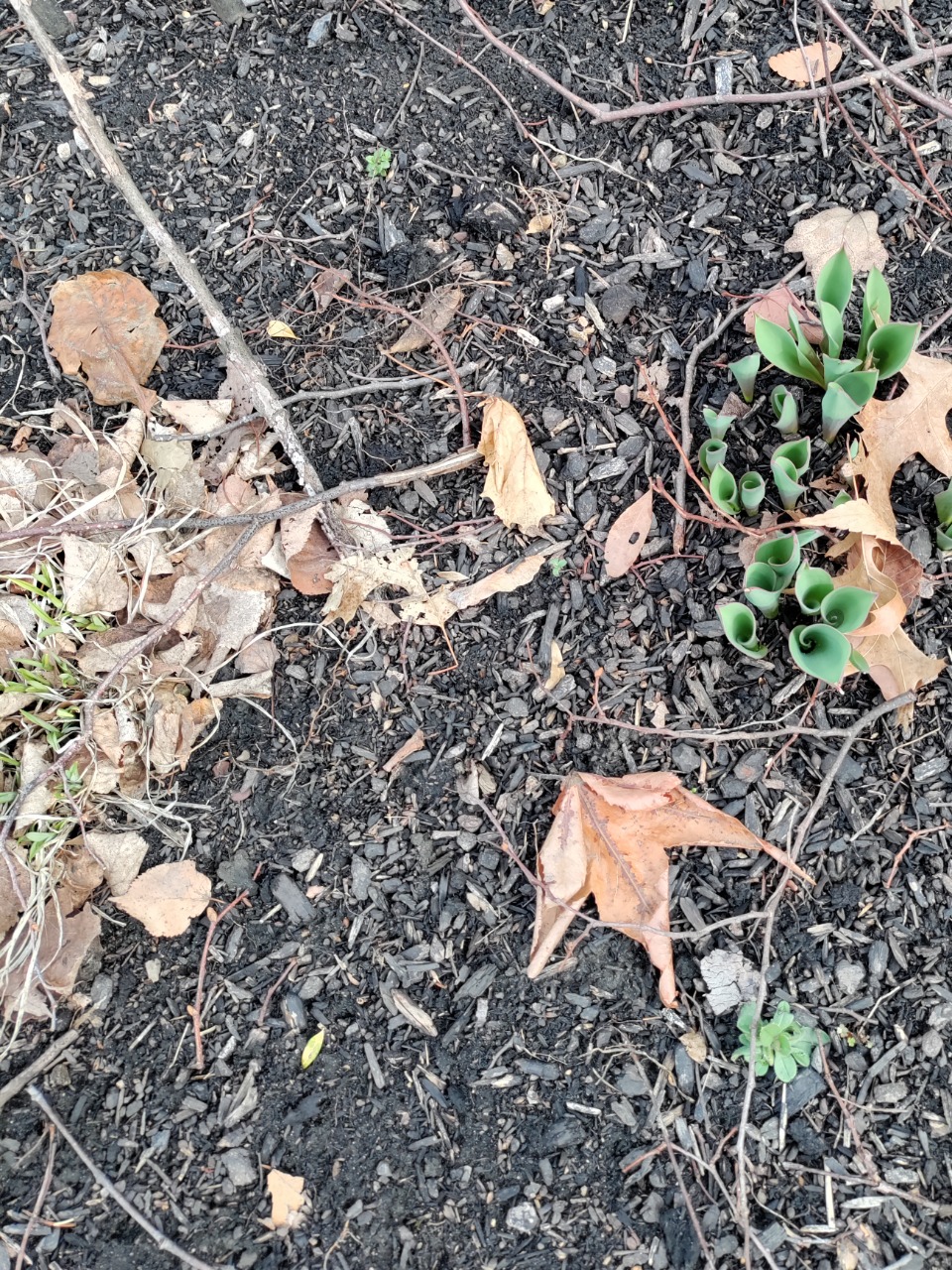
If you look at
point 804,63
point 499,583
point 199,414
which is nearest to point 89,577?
point 199,414

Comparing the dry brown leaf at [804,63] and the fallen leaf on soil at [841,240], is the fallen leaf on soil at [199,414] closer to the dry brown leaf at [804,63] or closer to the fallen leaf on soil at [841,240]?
the fallen leaf on soil at [841,240]

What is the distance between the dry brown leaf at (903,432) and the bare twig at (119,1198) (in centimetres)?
179

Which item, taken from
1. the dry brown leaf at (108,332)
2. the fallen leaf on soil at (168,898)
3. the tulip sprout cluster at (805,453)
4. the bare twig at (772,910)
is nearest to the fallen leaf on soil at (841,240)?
the tulip sprout cluster at (805,453)

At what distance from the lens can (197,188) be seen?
2213mm

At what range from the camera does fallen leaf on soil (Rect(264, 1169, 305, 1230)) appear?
1.60 metres

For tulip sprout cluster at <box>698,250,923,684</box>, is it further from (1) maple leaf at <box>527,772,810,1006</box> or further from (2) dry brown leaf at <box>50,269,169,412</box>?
(2) dry brown leaf at <box>50,269,169,412</box>

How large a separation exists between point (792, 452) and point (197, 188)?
4.86ft

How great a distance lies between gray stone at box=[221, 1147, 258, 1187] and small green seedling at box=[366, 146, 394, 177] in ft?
6.62

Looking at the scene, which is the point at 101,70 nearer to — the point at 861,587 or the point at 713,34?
the point at 713,34

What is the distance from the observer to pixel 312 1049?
5.56 feet

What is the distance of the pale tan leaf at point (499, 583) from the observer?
1.90m

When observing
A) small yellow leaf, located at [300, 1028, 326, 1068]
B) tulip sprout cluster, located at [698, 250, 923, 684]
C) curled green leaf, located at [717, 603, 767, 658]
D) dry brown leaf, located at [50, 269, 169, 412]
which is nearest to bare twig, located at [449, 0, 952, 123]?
tulip sprout cluster, located at [698, 250, 923, 684]

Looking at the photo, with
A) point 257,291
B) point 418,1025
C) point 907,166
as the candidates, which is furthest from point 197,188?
point 418,1025

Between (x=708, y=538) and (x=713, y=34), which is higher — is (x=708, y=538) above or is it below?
below
